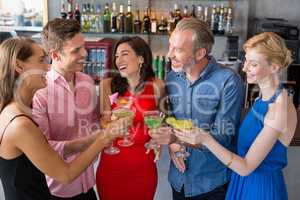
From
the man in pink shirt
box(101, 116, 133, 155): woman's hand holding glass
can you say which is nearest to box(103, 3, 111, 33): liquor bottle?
the man in pink shirt

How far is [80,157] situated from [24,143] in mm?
289

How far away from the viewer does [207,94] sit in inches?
80.7

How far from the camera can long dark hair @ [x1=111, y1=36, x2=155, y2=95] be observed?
2.16m

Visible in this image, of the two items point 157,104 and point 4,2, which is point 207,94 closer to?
point 157,104

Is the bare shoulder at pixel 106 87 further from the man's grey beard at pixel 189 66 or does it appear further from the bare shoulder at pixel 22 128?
the bare shoulder at pixel 22 128

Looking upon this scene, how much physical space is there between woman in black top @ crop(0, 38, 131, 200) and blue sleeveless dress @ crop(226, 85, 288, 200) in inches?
28.3

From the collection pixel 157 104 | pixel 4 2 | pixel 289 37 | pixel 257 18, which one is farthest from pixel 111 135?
pixel 4 2

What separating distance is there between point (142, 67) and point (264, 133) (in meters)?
0.75

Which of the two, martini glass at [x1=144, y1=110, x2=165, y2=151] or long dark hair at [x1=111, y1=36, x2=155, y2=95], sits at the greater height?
long dark hair at [x1=111, y1=36, x2=155, y2=95]

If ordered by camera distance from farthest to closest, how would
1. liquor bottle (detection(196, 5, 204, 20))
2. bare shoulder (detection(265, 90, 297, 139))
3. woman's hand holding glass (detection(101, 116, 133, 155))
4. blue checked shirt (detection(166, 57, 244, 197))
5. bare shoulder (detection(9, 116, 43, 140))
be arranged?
1. liquor bottle (detection(196, 5, 204, 20))
2. blue checked shirt (detection(166, 57, 244, 197))
3. woman's hand holding glass (detection(101, 116, 133, 155))
4. bare shoulder (detection(265, 90, 297, 139))
5. bare shoulder (detection(9, 116, 43, 140))

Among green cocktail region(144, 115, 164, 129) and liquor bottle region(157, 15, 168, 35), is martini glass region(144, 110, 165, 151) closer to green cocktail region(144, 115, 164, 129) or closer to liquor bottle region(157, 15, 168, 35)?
green cocktail region(144, 115, 164, 129)

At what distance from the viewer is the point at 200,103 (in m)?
2.06

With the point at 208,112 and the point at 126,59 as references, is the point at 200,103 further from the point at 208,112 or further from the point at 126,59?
the point at 126,59

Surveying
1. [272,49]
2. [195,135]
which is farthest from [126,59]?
[272,49]
